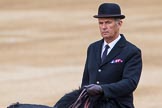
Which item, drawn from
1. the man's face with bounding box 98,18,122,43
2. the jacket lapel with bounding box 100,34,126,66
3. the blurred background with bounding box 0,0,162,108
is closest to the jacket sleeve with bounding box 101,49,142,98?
the jacket lapel with bounding box 100,34,126,66

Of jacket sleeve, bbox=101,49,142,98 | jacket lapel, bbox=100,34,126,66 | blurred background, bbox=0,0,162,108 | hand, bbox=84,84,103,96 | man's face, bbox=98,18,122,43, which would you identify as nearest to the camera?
hand, bbox=84,84,103,96

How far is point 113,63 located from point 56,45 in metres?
12.0

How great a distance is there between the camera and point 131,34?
770 inches

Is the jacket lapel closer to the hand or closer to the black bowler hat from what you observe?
the black bowler hat

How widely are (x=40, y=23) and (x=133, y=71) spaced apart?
1586 cm

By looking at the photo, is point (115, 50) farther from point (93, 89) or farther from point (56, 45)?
point (56, 45)

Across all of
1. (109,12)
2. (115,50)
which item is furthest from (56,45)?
(109,12)

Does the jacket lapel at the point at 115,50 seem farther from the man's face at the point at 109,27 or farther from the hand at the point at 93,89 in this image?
the hand at the point at 93,89

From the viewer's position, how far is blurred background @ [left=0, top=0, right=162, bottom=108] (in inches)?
545

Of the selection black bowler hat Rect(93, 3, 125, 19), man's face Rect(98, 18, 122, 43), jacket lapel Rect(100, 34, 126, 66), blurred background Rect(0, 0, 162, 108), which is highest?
black bowler hat Rect(93, 3, 125, 19)

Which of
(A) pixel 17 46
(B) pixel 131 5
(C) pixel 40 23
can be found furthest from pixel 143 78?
(B) pixel 131 5

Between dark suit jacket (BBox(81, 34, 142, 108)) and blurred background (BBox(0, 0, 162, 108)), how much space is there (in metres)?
6.28

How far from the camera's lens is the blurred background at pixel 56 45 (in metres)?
13.9

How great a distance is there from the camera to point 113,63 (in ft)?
21.0
